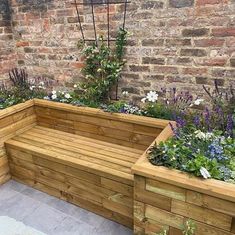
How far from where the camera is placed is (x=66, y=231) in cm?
215

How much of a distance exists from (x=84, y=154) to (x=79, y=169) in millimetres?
204

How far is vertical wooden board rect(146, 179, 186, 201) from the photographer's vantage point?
167 centimetres

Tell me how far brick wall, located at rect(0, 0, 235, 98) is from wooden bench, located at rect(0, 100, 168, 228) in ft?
1.55

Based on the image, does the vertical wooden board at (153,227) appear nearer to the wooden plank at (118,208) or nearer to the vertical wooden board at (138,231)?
the vertical wooden board at (138,231)

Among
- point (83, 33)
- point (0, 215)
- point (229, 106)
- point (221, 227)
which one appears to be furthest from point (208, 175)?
point (83, 33)

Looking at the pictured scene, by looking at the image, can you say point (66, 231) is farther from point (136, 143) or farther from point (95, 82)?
point (95, 82)

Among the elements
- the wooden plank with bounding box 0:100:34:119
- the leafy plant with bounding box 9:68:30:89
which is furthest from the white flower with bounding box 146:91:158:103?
the leafy plant with bounding box 9:68:30:89

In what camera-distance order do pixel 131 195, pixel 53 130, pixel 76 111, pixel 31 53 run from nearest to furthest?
1. pixel 131 195
2. pixel 76 111
3. pixel 53 130
4. pixel 31 53

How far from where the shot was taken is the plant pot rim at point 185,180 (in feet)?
5.01

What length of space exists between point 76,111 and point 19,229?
1304 millimetres

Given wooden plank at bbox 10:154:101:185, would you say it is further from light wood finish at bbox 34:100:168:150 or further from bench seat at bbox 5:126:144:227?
light wood finish at bbox 34:100:168:150

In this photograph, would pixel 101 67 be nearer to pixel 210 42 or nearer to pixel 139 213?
pixel 210 42

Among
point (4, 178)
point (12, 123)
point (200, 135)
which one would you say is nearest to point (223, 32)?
point (200, 135)

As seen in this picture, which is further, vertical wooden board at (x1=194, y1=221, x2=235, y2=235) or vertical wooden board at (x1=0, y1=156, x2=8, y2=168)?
vertical wooden board at (x1=0, y1=156, x2=8, y2=168)
